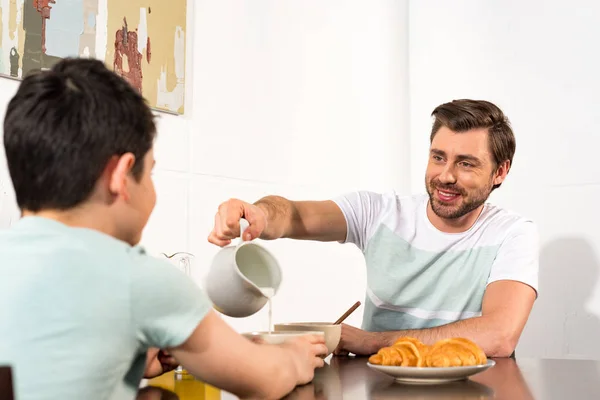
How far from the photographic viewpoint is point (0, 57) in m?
2.02

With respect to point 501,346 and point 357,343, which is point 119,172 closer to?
point 357,343

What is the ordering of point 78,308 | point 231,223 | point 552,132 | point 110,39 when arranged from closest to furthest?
point 78,308 → point 231,223 → point 110,39 → point 552,132

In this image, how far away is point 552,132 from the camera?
122 inches

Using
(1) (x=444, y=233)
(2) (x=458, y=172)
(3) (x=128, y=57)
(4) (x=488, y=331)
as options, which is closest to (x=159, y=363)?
(4) (x=488, y=331)

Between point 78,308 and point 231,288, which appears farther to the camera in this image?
point 231,288

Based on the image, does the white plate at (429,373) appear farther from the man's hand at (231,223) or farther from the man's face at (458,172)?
the man's face at (458,172)

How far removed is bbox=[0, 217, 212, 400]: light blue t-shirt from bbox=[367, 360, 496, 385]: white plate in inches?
17.9

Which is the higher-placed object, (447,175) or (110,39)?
(110,39)

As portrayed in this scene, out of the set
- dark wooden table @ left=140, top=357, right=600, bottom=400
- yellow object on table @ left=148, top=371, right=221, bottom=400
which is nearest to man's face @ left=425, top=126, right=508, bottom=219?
dark wooden table @ left=140, top=357, right=600, bottom=400

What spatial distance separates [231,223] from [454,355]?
Answer: 63cm

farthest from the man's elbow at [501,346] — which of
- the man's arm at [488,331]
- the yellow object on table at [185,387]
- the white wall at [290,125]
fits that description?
the white wall at [290,125]

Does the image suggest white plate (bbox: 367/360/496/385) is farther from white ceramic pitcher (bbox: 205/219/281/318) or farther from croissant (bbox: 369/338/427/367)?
white ceramic pitcher (bbox: 205/219/281/318)

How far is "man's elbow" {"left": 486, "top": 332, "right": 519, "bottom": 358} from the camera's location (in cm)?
178

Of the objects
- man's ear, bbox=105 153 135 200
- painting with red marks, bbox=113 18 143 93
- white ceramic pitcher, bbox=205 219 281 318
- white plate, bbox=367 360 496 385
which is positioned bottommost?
white plate, bbox=367 360 496 385
